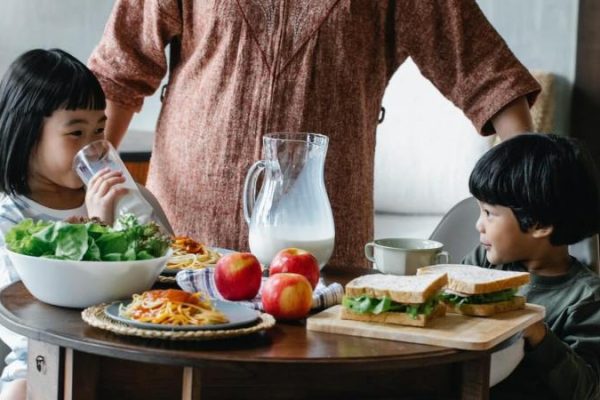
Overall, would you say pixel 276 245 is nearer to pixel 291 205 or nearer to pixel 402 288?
pixel 291 205

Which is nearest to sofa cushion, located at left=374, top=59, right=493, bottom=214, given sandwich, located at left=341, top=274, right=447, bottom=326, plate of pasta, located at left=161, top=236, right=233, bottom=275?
plate of pasta, located at left=161, top=236, right=233, bottom=275

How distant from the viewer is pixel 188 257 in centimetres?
183

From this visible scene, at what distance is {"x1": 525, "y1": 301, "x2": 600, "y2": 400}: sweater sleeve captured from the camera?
171cm

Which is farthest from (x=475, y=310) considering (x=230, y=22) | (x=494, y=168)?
(x=230, y=22)

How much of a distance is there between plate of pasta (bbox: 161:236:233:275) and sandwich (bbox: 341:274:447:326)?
1.19 ft

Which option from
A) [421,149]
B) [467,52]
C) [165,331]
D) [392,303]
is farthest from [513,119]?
[421,149]

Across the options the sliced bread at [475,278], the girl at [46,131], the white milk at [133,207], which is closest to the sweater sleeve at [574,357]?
the sliced bread at [475,278]

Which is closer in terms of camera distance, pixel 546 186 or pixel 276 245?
pixel 276 245

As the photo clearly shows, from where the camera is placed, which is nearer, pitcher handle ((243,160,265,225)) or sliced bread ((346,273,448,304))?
sliced bread ((346,273,448,304))

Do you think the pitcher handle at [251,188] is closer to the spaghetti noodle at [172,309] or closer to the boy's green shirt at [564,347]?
the spaghetti noodle at [172,309]

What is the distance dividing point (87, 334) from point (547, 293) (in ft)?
2.85

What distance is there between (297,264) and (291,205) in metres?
0.17

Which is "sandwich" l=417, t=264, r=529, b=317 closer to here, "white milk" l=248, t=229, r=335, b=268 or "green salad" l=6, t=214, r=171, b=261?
"white milk" l=248, t=229, r=335, b=268

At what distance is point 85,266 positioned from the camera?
4.99 feet
